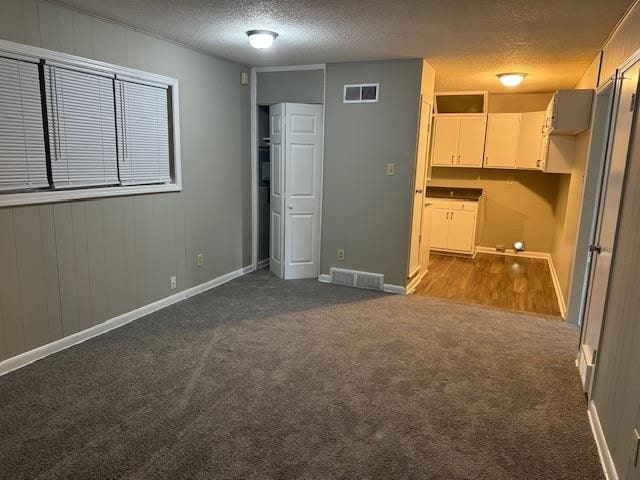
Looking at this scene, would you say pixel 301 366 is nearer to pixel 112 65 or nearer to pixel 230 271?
pixel 230 271

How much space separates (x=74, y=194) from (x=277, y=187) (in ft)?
8.02

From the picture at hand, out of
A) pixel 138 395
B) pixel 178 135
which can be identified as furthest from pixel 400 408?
pixel 178 135

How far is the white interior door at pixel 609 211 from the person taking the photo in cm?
268

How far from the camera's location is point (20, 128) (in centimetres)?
297

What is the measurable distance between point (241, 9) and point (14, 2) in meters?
1.43

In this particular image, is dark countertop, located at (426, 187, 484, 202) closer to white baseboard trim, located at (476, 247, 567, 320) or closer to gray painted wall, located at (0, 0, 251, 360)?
white baseboard trim, located at (476, 247, 567, 320)

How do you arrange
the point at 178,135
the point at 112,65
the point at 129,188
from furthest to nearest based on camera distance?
the point at 178,135
the point at 129,188
the point at 112,65

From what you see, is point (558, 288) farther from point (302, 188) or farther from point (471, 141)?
point (302, 188)

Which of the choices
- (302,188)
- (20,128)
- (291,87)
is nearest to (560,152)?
(302,188)

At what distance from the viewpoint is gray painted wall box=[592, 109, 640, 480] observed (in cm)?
196

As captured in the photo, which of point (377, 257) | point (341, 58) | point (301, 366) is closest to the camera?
point (301, 366)

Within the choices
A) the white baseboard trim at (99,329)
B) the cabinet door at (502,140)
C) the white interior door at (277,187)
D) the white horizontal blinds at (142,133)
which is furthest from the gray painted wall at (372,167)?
the cabinet door at (502,140)

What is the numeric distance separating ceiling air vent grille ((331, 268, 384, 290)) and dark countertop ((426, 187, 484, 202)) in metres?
2.71

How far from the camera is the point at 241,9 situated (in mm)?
3096
